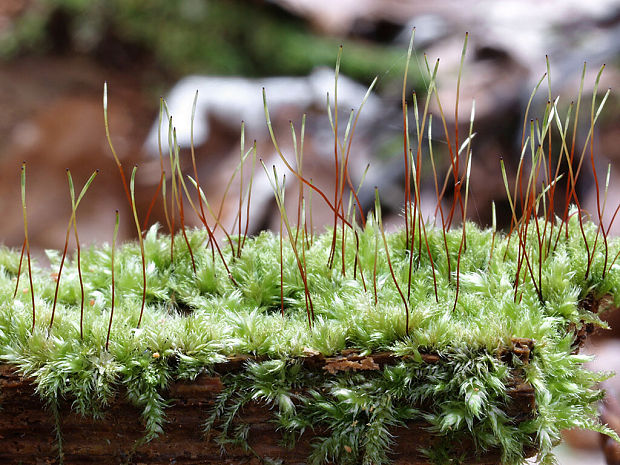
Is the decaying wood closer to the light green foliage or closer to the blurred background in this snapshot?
the light green foliage

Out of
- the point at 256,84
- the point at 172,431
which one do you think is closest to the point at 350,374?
the point at 172,431

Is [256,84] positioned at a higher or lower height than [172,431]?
higher

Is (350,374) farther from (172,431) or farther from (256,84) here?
(256,84)

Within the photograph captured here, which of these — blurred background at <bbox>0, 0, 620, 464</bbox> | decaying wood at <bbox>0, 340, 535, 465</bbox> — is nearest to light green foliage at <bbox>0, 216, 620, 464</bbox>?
decaying wood at <bbox>0, 340, 535, 465</bbox>

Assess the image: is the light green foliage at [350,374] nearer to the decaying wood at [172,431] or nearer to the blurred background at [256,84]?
the decaying wood at [172,431]

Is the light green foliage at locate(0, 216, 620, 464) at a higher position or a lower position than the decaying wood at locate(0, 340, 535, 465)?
higher

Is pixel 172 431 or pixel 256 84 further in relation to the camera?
pixel 256 84

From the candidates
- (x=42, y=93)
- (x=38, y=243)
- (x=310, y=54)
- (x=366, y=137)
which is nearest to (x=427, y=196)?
(x=366, y=137)

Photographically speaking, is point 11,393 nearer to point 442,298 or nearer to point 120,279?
point 120,279
